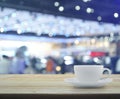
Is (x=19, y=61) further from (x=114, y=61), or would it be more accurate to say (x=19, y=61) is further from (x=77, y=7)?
(x=114, y=61)

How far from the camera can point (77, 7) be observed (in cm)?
200

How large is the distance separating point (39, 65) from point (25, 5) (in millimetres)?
515

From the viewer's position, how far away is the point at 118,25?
2107 mm

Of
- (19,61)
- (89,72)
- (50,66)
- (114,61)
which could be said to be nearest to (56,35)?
(50,66)

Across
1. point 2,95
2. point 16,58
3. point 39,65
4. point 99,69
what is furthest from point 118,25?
point 2,95

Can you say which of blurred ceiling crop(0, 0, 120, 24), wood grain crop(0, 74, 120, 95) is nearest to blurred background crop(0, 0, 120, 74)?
blurred ceiling crop(0, 0, 120, 24)

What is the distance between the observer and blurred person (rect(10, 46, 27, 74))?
76.9 inches

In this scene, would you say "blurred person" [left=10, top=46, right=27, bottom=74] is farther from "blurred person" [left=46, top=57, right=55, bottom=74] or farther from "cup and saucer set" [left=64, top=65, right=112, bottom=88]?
"cup and saucer set" [left=64, top=65, right=112, bottom=88]

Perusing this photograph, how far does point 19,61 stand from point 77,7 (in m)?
0.65

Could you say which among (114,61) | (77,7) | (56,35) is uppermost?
(77,7)

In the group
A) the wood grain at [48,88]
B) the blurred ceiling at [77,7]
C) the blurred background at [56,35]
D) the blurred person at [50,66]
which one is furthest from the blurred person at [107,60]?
the wood grain at [48,88]

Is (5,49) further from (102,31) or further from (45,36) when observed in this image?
(102,31)

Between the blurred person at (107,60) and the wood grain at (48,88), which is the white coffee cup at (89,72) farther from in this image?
the blurred person at (107,60)

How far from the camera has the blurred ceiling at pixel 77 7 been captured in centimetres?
200
